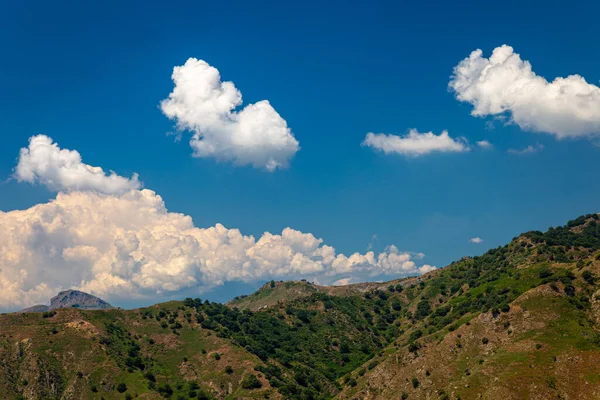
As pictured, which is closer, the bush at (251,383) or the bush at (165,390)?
the bush at (165,390)

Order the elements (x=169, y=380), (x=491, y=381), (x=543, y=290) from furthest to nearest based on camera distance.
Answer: (x=169, y=380), (x=543, y=290), (x=491, y=381)

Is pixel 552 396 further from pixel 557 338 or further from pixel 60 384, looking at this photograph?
pixel 60 384

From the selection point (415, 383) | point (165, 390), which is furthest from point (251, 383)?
point (415, 383)

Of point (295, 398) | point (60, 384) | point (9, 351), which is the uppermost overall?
point (9, 351)

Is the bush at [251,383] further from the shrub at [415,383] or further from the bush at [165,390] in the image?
the shrub at [415,383]

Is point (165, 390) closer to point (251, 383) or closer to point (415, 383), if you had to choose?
point (251, 383)

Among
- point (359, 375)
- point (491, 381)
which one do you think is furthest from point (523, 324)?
point (359, 375)

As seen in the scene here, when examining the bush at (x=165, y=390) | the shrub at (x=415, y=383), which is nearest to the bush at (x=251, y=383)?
the bush at (x=165, y=390)

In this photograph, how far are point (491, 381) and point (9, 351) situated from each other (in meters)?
181

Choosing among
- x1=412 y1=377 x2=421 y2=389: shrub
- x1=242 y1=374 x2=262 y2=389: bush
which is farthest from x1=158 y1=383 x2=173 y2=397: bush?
x1=412 y1=377 x2=421 y2=389: shrub

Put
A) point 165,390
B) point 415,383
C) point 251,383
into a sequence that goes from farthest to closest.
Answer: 1. point 251,383
2. point 165,390
3. point 415,383

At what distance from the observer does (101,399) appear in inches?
6806

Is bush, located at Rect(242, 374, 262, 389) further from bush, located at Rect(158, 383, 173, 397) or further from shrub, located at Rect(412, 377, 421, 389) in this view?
shrub, located at Rect(412, 377, 421, 389)

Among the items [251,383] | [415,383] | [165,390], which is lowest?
[415,383]
